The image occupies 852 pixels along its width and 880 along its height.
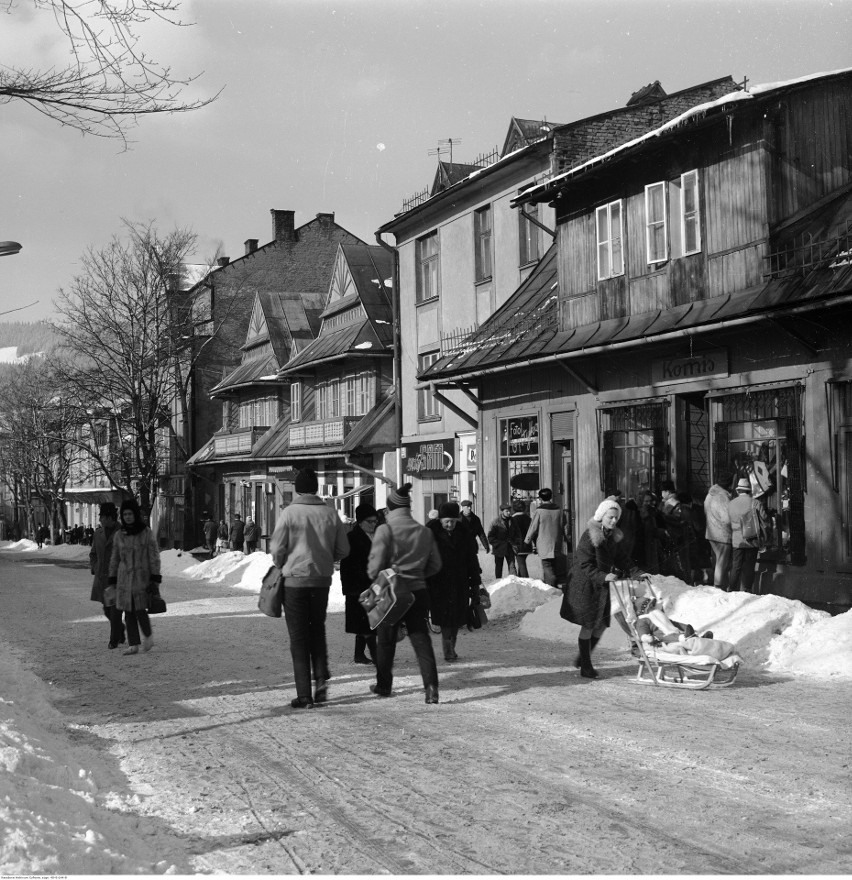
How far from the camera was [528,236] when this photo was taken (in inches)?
1046

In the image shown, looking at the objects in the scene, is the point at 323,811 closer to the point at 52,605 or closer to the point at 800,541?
the point at 800,541

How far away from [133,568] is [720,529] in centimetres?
798

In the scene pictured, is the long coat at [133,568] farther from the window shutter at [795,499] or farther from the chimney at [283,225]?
the chimney at [283,225]

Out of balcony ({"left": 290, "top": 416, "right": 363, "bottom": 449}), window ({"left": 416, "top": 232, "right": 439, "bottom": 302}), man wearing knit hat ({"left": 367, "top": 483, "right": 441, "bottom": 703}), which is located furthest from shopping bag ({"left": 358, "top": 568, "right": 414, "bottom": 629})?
balcony ({"left": 290, "top": 416, "right": 363, "bottom": 449})

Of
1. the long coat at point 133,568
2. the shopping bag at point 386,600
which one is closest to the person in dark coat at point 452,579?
the shopping bag at point 386,600

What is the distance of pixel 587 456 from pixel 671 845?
16938 mm

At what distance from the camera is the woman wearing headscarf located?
1263 centimetres

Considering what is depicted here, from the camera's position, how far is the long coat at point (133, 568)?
12633 millimetres

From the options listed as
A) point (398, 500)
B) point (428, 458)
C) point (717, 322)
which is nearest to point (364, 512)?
point (398, 500)

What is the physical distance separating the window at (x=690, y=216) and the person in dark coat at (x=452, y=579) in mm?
8308

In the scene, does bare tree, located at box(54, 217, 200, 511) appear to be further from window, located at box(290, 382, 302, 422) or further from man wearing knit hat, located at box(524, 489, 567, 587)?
man wearing knit hat, located at box(524, 489, 567, 587)

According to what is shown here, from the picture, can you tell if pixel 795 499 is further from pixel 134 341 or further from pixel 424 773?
pixel 134 341

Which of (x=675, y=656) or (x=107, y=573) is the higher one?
(x=107, y=573)

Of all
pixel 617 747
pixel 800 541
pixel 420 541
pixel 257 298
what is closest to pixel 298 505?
pixel 420 541
